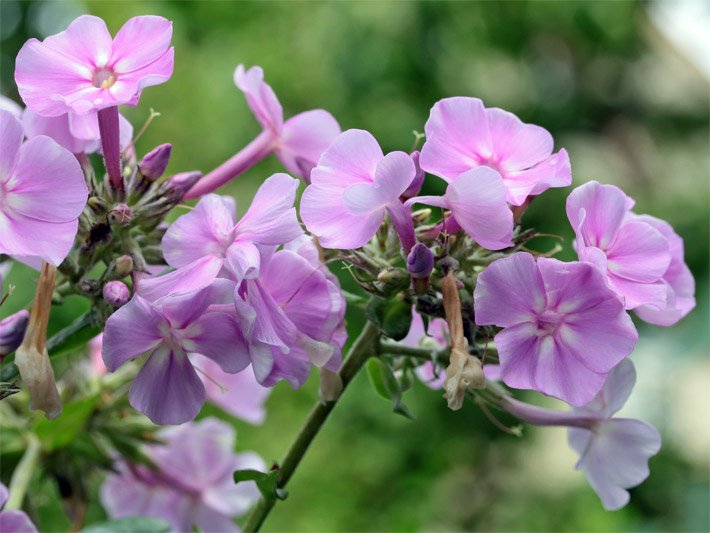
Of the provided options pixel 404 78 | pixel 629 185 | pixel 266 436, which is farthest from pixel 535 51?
pixel 266 436

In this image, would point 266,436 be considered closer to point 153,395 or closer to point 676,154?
point 153,395

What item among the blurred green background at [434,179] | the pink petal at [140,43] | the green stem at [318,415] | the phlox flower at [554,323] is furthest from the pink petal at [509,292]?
the blurred green background at [434,179]

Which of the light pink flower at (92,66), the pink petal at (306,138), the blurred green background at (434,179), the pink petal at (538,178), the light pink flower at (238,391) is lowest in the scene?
the blurred green background at (434,179)

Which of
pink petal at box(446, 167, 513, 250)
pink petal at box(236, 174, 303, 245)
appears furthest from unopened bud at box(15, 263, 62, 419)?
pink petal at box(446, 167, 513, 250)

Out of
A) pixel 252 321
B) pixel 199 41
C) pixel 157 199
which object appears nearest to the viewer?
pixel 252 321

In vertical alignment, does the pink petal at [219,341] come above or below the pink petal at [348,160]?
below

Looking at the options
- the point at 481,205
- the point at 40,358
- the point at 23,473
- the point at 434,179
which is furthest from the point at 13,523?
the point at 434,179

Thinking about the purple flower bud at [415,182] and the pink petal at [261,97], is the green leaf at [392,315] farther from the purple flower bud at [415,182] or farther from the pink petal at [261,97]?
the pink petal at [261,97]

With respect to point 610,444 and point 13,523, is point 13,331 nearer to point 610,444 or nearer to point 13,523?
Answer: point 13,523
